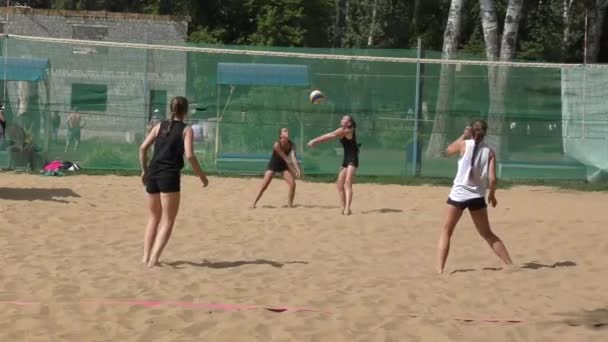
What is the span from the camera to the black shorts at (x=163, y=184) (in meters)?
7.98

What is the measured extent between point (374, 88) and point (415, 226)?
7.61 meters

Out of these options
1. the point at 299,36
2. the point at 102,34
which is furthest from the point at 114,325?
the point at 299,36

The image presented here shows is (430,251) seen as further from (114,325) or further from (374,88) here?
(374,88)

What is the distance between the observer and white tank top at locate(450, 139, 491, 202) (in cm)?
816

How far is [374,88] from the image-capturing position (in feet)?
61.7

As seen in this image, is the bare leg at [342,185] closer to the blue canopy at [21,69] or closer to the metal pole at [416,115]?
the metal pole at [416,115]

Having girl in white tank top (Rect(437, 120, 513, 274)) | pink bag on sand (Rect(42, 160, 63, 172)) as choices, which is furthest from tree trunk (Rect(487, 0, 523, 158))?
girl in white tank top (Rect(437, 120, 513, 274))

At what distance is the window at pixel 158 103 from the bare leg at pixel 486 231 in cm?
1114

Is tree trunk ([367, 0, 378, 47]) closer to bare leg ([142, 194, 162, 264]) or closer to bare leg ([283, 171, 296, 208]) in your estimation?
bare leg ([283, 171, 296, 208])

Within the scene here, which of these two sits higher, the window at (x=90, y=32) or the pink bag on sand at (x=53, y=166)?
the window at (x=90, y=32)

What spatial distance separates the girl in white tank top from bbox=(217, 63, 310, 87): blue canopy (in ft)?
34.0

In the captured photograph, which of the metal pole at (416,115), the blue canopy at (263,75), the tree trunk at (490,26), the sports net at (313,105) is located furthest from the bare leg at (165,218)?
the tree trunk at (490,26)

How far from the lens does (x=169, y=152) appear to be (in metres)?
7.99

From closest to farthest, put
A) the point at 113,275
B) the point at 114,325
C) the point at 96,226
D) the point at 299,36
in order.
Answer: the point at 114,325 → the point at 113,275 → the point at 96,226 → the point at 299,36
